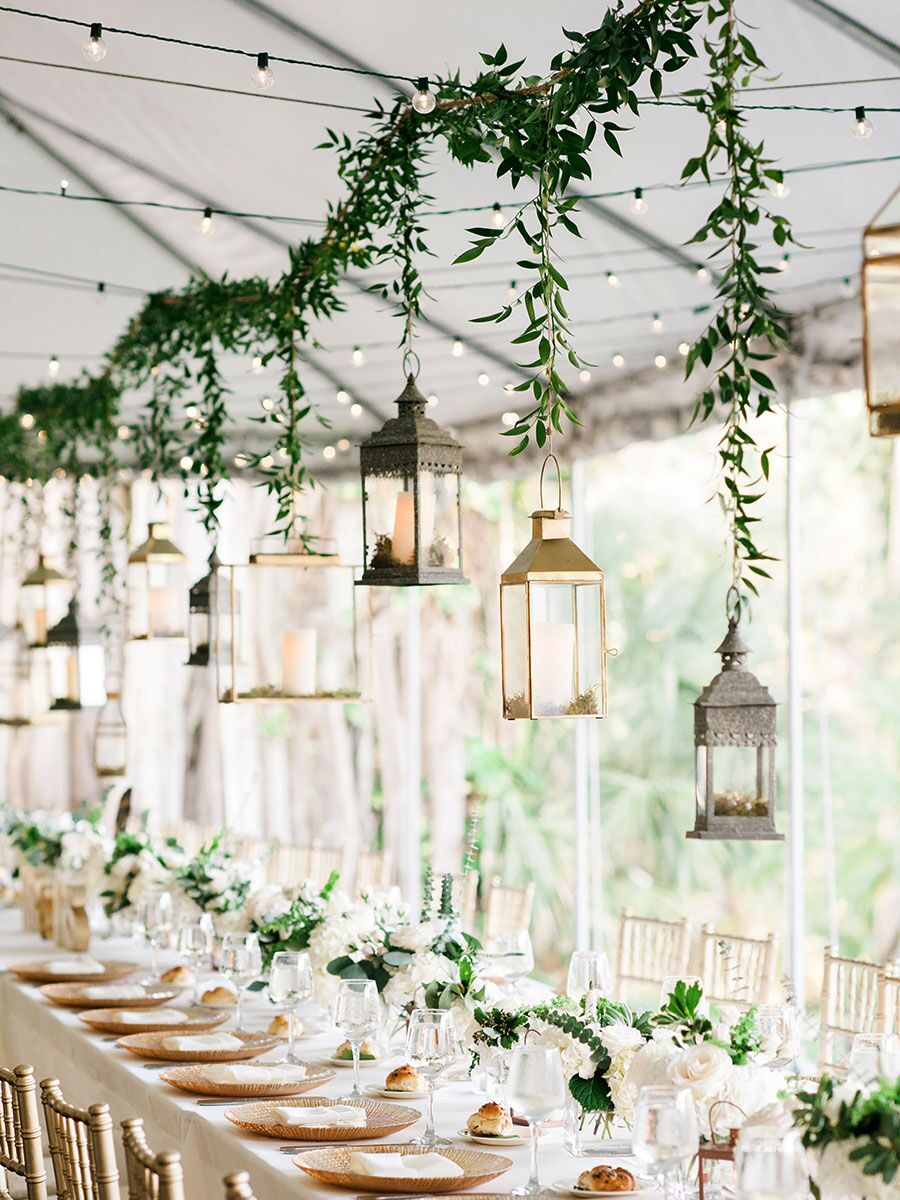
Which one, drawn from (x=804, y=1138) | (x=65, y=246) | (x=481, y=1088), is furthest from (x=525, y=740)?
(x=804, y=1138)

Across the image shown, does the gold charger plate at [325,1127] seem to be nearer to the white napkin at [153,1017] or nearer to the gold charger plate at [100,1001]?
the white napkin at [153,1017]

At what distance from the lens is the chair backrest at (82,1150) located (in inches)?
92.2

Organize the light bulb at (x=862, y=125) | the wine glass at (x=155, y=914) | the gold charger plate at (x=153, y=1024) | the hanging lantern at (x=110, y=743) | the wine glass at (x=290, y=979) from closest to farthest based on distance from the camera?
the wine glass at (x=290, y=979)
the light bulb at (x=862, y=125)
the gold charger plate at (x=153, y=1024)
the wine glass at (x=155, y=914)
the hanging lantern at (x=110, y=743)

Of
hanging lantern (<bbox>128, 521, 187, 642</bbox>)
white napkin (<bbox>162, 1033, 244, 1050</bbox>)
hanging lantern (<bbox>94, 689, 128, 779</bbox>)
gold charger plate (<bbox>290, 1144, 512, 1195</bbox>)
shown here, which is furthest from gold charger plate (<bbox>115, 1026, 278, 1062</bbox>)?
hanging lantern (<bbox>94, 689, 128, 779</bbox>)

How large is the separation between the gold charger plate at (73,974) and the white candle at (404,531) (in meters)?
1.87

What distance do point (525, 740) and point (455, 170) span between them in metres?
7.08

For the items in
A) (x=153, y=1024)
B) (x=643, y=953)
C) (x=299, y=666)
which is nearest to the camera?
(x=153, y=1024)

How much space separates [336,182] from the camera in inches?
210

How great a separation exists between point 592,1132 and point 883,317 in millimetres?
1549

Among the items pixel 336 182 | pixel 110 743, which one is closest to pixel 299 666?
pixel 110 743

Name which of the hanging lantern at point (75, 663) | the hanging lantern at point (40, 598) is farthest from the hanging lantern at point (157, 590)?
the hanging lantern at point (40, 598)

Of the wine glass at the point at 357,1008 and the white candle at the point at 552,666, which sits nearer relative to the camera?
the white candle at the point at 552,666

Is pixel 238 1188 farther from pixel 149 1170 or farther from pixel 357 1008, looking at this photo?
pixel 357 1008

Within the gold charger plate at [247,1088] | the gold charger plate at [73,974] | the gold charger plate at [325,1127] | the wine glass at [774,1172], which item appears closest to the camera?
the wine glass at [774,1172]
